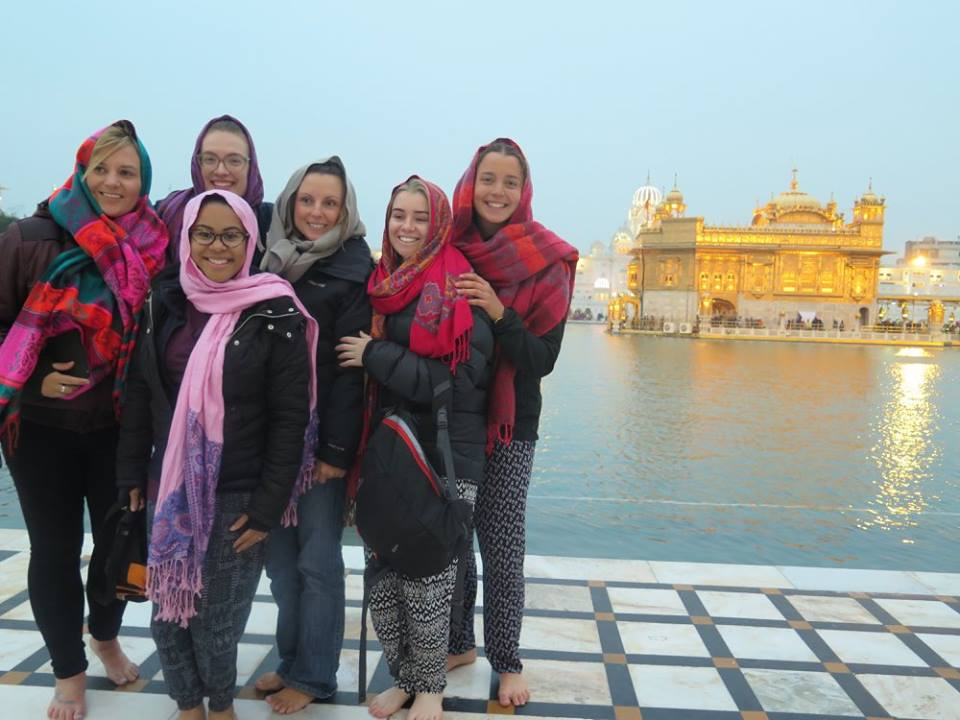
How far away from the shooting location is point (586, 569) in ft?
11.7

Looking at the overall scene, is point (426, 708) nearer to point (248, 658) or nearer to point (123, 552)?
point (248, 658)

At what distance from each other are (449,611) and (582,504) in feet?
9.98

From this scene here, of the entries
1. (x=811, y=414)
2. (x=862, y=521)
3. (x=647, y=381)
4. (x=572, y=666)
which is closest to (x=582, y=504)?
(x=862, y=521)

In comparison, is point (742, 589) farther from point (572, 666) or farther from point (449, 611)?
point (449, 611)

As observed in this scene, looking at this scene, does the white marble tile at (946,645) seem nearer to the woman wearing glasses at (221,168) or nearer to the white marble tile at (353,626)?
the white marble tile at (353,626)

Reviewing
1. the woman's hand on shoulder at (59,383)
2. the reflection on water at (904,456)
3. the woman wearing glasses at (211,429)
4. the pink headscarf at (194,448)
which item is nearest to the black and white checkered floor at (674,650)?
the woman wearing glasses at (211,429)

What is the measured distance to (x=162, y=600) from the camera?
1.97 m

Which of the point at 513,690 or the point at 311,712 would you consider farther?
the point at 513,690

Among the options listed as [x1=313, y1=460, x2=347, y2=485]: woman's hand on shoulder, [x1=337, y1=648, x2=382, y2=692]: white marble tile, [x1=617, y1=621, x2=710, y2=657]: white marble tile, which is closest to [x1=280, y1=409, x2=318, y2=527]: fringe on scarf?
[x1=313, y1=460, x2=347, y2=485]: woman's hand on shoulder

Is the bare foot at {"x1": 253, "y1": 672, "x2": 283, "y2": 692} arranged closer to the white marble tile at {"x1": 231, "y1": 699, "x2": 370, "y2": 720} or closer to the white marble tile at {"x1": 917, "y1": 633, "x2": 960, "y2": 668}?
the white marble tile at {"x1": 231, "y1": 699, "x2": 370, "y2": 720}

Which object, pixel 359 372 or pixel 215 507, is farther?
pixel 359 372

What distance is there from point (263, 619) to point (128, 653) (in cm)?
48

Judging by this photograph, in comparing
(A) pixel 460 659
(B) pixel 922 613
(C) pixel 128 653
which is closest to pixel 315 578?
(A) pixel 460 659

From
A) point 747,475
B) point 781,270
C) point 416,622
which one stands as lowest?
point 747,475
